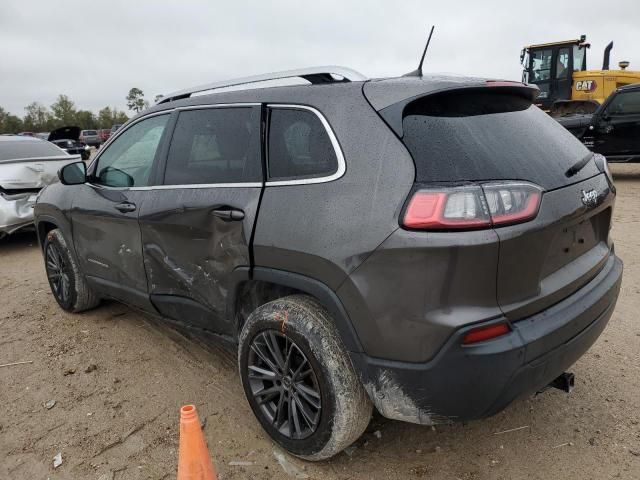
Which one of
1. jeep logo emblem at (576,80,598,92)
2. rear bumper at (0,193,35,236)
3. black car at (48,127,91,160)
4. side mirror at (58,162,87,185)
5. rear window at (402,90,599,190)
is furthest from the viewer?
black car at (48,127,91,160)

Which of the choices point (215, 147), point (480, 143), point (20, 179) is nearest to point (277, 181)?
point (215, 147)

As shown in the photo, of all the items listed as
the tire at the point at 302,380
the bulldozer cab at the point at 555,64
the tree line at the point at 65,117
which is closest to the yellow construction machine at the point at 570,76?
the bulldozer cab at the point at 555,64

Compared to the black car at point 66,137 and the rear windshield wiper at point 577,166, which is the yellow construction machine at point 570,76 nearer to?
the rear windshield wiper at point 577,166

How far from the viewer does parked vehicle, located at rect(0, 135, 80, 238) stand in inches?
266

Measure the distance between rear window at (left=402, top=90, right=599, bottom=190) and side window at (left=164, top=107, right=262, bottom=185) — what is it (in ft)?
2.81

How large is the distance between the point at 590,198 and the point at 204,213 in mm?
1866

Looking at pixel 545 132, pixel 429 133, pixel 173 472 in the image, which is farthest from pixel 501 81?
pixel 173 472

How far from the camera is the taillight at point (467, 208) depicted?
1.87m

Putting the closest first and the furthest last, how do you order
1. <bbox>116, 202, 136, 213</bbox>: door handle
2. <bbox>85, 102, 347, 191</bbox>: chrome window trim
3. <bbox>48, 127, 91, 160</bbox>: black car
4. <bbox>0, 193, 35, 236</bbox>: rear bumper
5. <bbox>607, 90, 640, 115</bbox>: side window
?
<bbox>85, 102, 347, 191</bbox>: chrome window trim
<bbox>116, 202, 136, 213</bbox>: door handle
<bbox>0, 193, 35, 236</bbox>: rear bumper
<bbox>607, 90, 640, 115</bbox>: side window
<bbox>48, 127, 91, 160</bbox>: black car

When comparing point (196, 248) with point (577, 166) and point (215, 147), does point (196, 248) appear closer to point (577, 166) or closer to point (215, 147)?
point (215, 147)

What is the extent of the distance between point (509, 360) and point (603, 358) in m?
1.85

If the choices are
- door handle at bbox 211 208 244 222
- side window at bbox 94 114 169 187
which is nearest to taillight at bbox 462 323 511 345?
door handle at bbox 211 208 244 222

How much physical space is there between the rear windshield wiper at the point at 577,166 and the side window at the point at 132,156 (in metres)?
2.32

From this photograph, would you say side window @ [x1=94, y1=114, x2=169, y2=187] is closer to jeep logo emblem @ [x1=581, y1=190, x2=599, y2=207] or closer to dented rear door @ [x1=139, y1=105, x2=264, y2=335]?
dented rear door @ [x1=139, y1=105, x2=264, y2=335]
